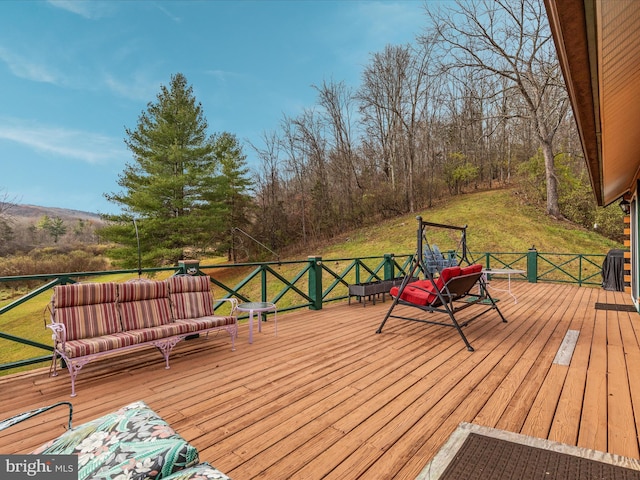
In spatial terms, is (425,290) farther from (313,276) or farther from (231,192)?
(231,192)

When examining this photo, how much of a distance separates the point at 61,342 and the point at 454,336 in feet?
14.2

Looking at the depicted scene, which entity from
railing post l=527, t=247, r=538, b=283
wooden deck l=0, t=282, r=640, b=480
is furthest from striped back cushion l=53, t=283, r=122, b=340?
railing post l=527, t=247, r=538, b=283

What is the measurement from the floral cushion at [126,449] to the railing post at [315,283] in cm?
481

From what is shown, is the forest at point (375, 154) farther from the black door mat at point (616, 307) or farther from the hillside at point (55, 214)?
the black door mat at point (616, 307)

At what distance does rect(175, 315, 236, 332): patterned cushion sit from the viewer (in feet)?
11.8

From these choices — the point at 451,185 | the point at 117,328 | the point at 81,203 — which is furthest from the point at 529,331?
the point at 81,203

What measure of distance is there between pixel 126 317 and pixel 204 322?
78 centimetres

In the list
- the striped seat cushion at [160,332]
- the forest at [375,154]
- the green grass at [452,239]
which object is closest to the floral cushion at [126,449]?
the striped seat cushion at [160,332]

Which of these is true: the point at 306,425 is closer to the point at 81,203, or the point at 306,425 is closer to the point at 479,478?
the point at 479,478

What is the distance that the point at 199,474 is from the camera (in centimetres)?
113

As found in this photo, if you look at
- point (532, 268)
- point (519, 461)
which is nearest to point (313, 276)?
point (519, 461)

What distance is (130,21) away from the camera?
16844 millimetres

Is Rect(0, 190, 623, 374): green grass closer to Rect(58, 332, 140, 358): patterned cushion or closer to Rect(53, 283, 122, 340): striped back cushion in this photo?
Rect(53, 283, 122, 340): striped back cushion

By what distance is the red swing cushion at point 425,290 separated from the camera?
4055 mm
